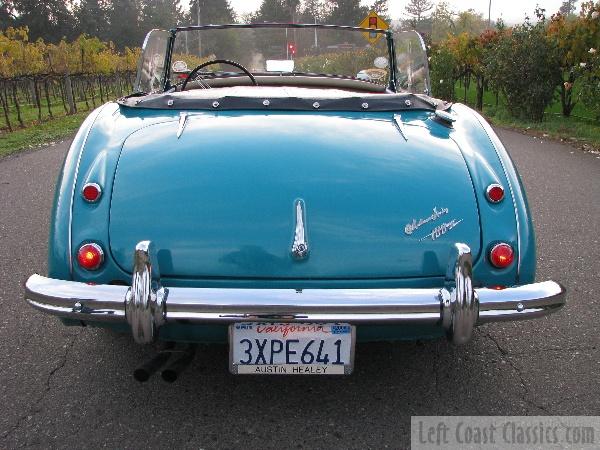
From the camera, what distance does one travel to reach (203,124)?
2.49 metres

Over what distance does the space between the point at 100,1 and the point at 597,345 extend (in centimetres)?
5886

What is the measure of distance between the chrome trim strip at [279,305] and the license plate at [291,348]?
7 cm

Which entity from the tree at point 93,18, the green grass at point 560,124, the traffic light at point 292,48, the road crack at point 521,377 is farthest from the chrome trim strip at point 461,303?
the tree at point 93,18

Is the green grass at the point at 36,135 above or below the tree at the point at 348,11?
below

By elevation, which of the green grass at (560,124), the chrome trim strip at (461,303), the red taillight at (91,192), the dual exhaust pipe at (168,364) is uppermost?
the red taillight at (91,192)

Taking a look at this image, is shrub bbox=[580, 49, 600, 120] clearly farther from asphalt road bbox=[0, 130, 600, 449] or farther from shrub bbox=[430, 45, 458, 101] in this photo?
asphalt road bbox=[0, 130, 600, 449]

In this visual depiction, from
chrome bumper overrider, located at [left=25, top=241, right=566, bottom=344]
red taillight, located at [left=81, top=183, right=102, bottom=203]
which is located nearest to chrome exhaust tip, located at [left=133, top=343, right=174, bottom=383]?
chrome bumper overrider, located at [left=25, top=241, right=566, bottom=344]

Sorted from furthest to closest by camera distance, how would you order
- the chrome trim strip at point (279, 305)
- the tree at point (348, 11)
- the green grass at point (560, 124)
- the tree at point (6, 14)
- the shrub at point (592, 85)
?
the tree at point (6, 14)
the tree at point (348, 11)
the green grass at point (560, 124)
the shrub at point (592, 85)
the chrome trim strip at point (279, 305)

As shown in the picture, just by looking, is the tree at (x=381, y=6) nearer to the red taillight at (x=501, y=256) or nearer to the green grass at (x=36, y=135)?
the green grass at (x=36, y=135)

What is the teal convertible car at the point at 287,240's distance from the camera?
6.18 feet

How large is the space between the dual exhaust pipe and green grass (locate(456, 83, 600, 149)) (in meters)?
8.14

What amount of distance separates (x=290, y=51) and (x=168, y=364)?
2.79 metres

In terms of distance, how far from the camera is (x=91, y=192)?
2.12 metres

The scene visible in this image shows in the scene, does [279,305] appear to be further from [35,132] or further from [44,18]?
[44,18]
